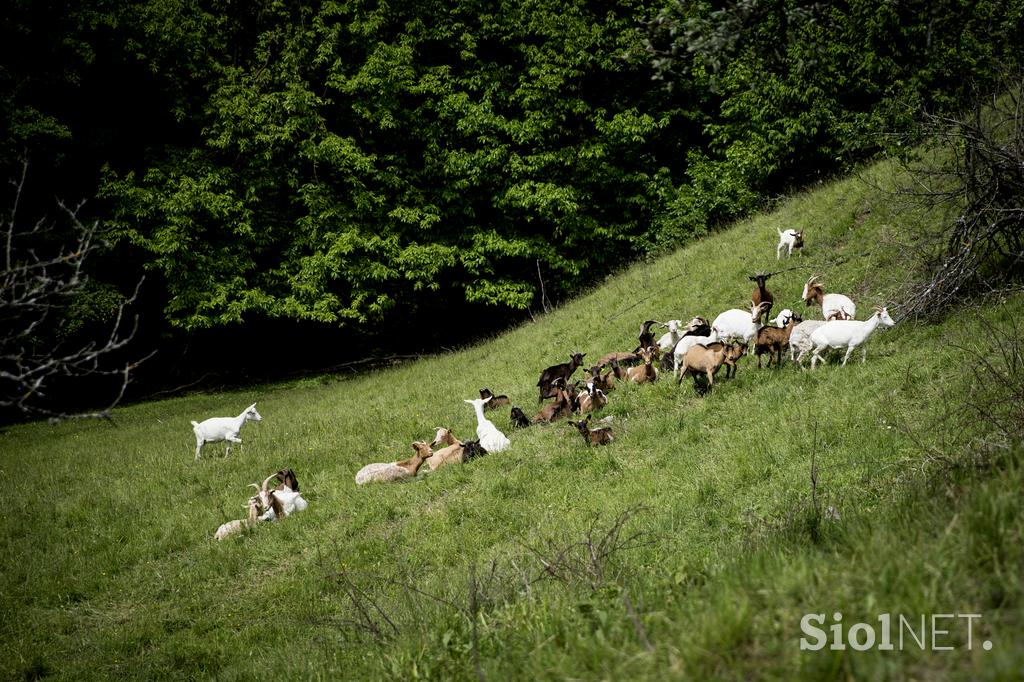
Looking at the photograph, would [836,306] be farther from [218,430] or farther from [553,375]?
[218,430]

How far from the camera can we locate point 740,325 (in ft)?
37.8

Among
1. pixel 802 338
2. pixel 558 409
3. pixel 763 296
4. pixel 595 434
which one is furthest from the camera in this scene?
pixel 763 296

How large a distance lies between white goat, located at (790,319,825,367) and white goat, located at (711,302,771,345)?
135 centimetres

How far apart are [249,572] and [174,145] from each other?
70.4ft

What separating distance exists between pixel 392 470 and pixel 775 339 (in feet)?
20.2

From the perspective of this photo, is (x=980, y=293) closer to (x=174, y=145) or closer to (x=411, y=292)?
(x=411, y=292)

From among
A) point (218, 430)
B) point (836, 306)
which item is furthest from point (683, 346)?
point (218, 430)

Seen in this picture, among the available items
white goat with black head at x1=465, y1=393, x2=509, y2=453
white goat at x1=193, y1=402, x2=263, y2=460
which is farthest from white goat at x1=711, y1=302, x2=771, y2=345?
white goat at x1=193, y1=402, x2=263, y2=460

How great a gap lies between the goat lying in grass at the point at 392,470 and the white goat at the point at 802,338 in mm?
5920

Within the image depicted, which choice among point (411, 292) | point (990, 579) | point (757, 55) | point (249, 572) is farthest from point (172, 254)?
point (990, 579)

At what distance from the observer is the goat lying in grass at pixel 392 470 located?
10.1m

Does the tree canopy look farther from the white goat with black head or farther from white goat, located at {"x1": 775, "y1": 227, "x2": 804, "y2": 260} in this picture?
the white goat with black head

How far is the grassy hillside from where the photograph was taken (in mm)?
3025

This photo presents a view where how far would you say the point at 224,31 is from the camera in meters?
25.3
